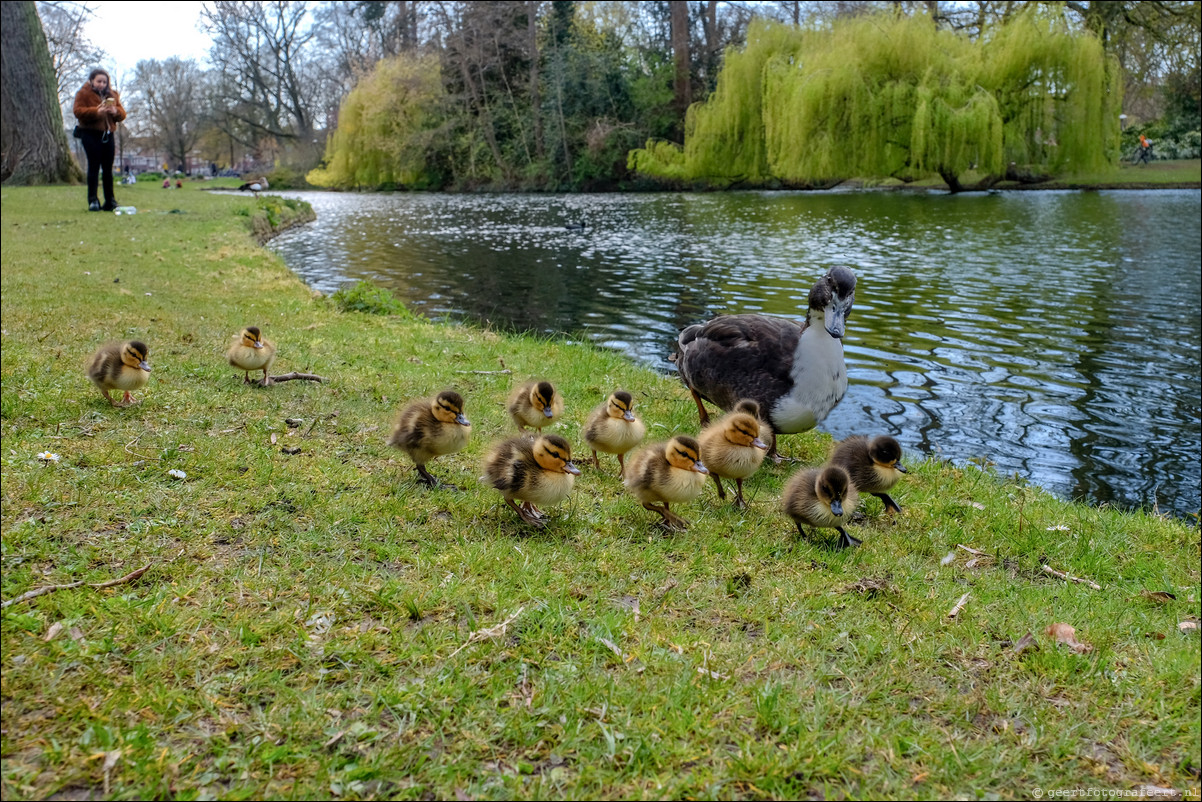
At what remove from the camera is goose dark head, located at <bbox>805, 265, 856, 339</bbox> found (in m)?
6.08

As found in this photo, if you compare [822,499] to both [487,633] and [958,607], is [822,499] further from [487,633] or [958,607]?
[487,633]

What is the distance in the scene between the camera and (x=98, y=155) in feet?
62.9

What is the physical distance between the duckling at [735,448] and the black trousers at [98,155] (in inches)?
732

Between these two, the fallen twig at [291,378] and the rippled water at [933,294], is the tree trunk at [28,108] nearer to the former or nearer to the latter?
the rippled water at [933,294]

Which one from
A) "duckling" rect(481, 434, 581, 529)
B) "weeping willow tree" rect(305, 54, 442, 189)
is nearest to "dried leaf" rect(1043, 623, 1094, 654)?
"duckling" rect(481, 434, 581, 529)

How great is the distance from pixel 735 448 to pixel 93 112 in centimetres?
1894

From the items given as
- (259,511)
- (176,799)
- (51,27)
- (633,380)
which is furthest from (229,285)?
(51,27)

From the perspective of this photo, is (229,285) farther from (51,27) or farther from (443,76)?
(51,27)

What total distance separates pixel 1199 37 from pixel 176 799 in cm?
4841

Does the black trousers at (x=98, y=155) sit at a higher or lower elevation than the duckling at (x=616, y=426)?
higher

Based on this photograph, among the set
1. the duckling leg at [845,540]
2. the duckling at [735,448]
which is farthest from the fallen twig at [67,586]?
the duckling leg at [845,540]

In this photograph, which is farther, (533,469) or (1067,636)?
(533,469)

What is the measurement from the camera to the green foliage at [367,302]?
463 inches

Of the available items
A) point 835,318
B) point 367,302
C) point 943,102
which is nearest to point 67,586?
point 835,318
